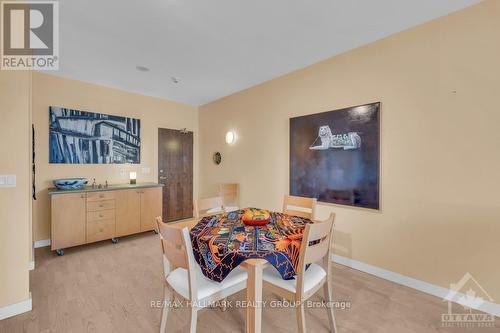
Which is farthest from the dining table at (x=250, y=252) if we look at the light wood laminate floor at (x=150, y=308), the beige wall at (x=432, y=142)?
the beige wall at (x=432, y=142)

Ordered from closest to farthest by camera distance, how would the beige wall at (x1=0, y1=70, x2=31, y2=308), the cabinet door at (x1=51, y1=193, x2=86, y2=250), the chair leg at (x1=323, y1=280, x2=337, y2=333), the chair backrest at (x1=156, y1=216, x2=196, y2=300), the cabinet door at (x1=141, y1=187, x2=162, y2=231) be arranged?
1. the chair backrest at (x1=156, y1=216, x2=196, y2=300)
2. the chair leg at (x1=323, y1=280, x2=337, y2=333)
3. the beige wall at (x1=0, y1=70, x2=31, y2=308)
4. the cabinet door at (x1=51, y1=193, x2=86, y2=250)
5. the cabinet door at (x1=141, y1=187, x2=162, y2=231)

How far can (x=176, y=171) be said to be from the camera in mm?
4852

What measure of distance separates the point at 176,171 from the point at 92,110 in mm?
1855

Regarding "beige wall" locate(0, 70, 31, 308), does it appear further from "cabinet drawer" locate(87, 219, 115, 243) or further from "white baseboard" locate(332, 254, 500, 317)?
"white baseboard" locate(332, 254, 500, 317)

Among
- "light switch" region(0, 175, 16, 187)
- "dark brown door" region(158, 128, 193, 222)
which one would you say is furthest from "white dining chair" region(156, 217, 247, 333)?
"dark brown door" region(158, 128, 193, 222)

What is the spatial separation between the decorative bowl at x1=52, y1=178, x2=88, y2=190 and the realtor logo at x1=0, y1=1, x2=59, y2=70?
1833 mm

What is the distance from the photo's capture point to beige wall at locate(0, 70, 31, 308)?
1.84 m

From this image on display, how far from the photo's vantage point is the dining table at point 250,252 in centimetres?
131

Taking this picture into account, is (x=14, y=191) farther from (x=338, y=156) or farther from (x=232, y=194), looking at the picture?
(x=338, y=156)

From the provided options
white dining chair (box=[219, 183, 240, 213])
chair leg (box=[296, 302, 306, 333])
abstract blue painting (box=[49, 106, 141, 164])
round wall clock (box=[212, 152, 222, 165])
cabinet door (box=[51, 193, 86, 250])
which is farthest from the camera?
round wall clock (box=[212, 152, 222, 165])

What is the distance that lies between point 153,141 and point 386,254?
4292 mm

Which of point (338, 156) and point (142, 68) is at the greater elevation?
point (142, 68)

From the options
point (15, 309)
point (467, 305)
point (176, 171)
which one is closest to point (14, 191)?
point (15, 309)

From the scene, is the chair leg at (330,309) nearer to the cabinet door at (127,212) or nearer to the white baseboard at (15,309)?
the white baseboard at (15,309)
